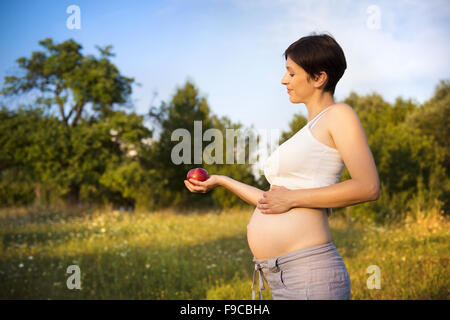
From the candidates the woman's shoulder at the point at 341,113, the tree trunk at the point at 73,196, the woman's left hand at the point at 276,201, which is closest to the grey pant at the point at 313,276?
the woman's left hand at the point at 276,201

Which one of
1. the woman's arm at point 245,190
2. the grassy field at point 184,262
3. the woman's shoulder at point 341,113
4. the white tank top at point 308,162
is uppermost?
the woman's shoulder at point 341,113

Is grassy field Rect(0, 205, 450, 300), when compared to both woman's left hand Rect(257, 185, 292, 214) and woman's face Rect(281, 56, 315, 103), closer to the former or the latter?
woman's left hand Rect(257, 185, 292, 214)

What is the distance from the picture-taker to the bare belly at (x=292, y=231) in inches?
67.9

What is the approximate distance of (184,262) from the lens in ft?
21.9

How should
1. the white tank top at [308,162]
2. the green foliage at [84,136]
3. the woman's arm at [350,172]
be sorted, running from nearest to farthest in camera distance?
the woman's arm at [350,172] → the white tank top at [308,162] → the green foliage at [84,136]

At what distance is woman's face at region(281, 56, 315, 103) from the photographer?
1.80 m

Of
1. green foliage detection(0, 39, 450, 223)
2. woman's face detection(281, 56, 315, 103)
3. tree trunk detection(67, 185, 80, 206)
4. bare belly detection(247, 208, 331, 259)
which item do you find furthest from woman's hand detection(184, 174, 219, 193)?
tree trunk detection(67, 185, 80, 206)

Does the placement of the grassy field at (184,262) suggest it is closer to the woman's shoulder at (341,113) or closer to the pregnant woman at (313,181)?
the pregnant woman at (313,181)

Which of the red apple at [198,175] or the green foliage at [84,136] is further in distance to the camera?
the green foliage at [84,136]

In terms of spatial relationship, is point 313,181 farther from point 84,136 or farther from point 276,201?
point 84,136

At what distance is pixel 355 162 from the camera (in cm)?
158

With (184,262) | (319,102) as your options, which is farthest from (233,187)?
(184,262)

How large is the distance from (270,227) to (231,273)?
456 cm
